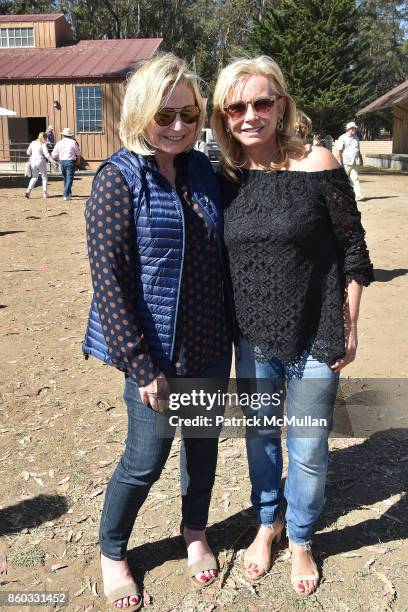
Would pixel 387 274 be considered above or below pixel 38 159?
below

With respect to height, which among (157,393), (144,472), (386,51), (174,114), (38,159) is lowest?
(144,472)

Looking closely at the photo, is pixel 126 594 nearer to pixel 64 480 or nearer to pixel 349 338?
pixel 64 480

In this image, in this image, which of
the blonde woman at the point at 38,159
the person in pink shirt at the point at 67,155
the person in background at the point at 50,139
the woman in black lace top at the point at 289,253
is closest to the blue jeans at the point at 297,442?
the woman in black lace top at the point at 289,253

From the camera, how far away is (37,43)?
2684 cm

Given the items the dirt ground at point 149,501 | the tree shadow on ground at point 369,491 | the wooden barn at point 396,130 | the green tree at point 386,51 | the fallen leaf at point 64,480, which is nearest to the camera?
the dirt ground at point 149,501

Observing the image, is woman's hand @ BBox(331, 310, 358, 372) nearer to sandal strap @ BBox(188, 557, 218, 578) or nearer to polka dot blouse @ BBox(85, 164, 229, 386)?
polka dot blouse @ BBox(85, 164, 229, 386)

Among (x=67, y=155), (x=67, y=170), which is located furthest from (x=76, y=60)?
(x=67, y=155)

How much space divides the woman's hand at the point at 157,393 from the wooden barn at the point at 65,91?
73.5 ft

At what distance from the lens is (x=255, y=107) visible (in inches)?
90.4

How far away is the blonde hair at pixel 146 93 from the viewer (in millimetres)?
2078

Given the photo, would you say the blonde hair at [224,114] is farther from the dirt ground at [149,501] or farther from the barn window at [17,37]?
the barn window at [17,37]

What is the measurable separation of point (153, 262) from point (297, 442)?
92cm

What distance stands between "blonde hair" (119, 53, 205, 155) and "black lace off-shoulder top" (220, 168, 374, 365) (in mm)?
432

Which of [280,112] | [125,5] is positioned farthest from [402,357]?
[125,5]
